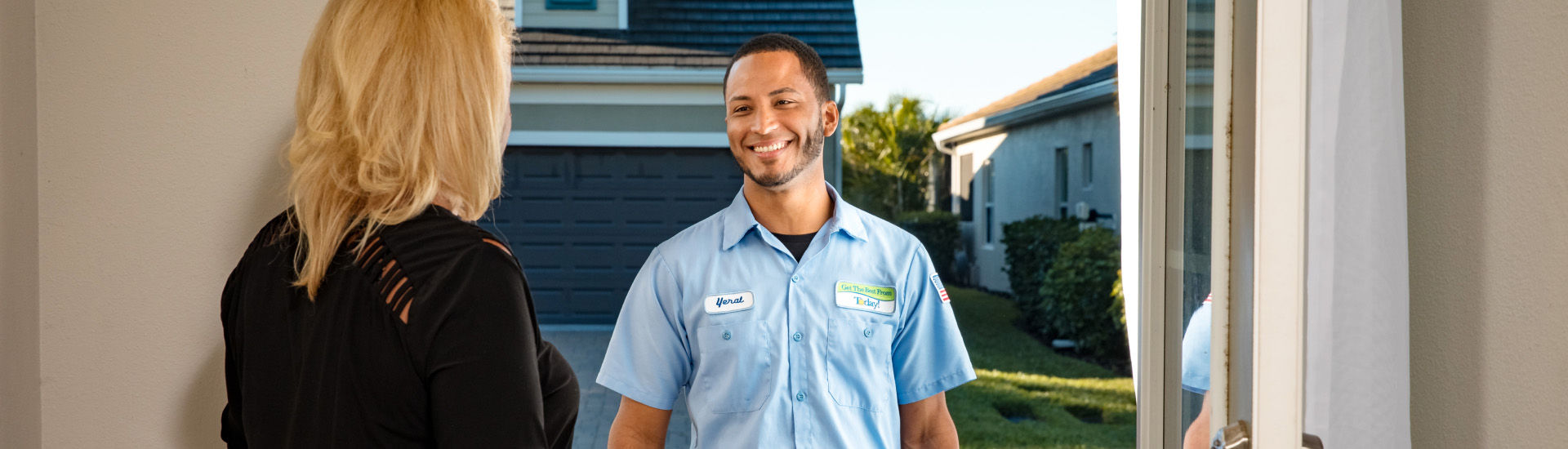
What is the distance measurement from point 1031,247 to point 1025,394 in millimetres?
1973

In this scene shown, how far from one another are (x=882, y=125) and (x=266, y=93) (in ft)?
31.1

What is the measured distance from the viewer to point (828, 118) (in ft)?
5.63

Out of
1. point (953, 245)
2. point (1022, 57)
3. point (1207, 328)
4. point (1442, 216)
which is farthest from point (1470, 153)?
point (1022, 57)

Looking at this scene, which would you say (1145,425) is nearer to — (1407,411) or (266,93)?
(1407,411)

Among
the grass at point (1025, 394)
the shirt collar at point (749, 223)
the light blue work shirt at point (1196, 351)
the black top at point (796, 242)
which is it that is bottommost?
the grass at point (1025, 394)

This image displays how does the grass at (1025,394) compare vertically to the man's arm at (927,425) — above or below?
below

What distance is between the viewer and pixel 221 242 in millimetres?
1553

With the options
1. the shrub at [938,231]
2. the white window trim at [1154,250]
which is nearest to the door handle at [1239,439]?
the white window trim at [1154,250]

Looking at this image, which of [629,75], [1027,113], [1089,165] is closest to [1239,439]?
[629,75]

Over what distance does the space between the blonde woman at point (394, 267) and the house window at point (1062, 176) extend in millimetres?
9450

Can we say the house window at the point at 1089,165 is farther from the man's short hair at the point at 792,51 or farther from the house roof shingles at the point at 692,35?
the man's short hair at the point at 792,51

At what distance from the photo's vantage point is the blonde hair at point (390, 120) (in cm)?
93

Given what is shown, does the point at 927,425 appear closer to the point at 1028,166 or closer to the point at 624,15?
the point at 624,15

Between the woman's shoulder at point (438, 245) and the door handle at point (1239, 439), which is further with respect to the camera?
the door handle at point (1239, 439)
